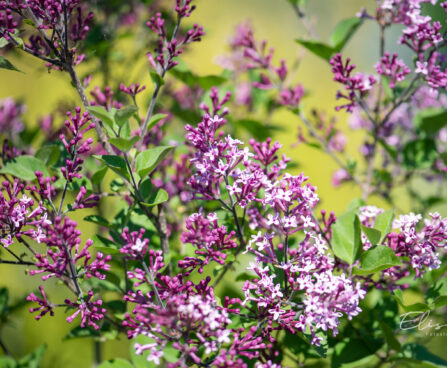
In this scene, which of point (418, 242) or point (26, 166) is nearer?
point (418, 242)

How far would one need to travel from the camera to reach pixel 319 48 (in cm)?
139

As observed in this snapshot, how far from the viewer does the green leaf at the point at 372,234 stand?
3.17 feet

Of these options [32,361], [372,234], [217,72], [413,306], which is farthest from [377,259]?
[217,72]

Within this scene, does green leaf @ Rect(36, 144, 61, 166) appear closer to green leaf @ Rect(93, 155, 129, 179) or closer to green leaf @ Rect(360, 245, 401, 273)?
green leaf @ Rect(93, 155, 129, 179)

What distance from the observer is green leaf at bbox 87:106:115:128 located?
89 cm

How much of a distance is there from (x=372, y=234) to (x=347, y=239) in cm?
8

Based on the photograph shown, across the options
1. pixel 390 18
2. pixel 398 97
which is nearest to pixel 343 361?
pixel 398 97

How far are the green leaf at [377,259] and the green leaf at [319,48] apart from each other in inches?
27.9

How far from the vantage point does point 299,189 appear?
3.01ft

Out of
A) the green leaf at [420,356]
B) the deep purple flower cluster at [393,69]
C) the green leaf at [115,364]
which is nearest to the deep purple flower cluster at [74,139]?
the green leaf at [115,364]

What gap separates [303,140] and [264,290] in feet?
2.86

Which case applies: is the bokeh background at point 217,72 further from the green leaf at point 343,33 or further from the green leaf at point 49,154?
the green leaf at point 49,154

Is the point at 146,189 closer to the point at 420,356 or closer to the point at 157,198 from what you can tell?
the point at 157,198

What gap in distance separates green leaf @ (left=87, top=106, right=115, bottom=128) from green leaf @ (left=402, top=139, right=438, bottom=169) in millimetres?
1239
